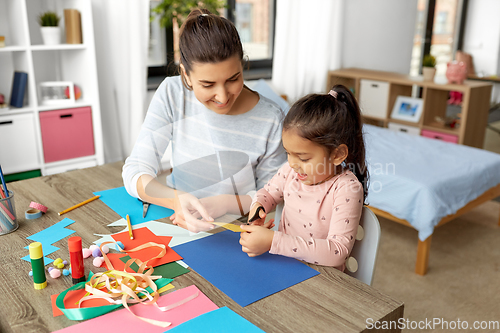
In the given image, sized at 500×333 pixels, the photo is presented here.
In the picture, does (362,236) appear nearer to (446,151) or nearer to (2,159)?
(446,151)

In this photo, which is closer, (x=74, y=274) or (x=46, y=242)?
(x=74, y=274)

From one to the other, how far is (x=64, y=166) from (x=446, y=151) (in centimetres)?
231

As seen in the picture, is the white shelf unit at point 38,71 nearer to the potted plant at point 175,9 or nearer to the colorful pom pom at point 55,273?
the potted plant at point 175,9

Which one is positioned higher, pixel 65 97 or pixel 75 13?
pixel 75 13

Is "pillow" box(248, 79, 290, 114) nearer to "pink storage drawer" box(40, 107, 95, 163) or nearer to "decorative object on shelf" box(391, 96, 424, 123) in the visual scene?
"decorative object on shelf" box(391, 96, 424, 123)

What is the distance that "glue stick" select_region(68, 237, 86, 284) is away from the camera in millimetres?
813

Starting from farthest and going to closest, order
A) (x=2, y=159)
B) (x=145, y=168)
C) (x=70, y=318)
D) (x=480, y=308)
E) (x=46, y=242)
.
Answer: (x=2, y=159)
(x=480, y=308)
(x=145, y=168)
(x=46, y=242)
(x=70, y=318)

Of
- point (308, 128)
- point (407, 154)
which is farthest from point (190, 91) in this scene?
point (407, 154)

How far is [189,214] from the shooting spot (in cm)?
104

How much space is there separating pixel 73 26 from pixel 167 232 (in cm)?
182

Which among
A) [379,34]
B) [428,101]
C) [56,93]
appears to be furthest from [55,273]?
[379,34]

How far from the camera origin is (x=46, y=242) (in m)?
0.99

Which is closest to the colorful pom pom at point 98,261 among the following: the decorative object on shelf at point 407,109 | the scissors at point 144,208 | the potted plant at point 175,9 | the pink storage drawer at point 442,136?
the scissors at point 144,208

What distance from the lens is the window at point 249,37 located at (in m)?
3.11
